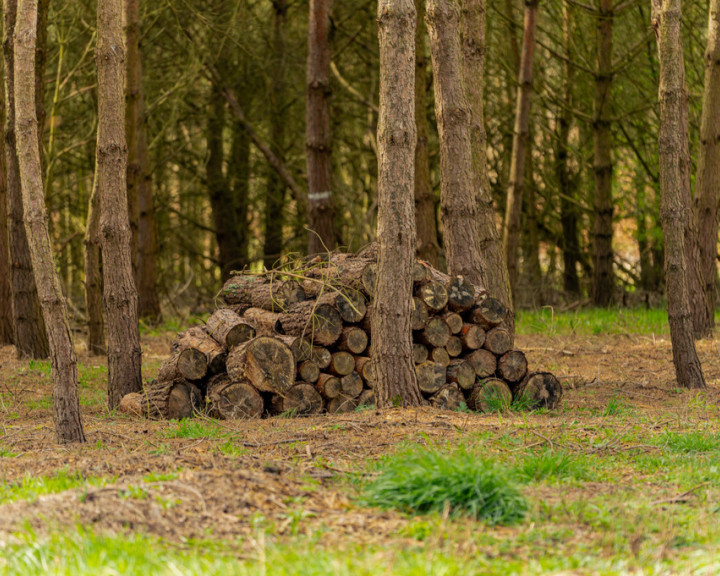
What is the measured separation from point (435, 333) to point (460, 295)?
41 cm

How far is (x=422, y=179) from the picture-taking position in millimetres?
11375

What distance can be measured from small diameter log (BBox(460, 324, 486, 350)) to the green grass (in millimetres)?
3096

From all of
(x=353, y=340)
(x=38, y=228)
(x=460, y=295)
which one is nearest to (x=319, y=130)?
(x=460, y=295)

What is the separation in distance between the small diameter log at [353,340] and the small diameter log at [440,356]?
574 mm

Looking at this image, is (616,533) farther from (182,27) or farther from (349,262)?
(182,27)

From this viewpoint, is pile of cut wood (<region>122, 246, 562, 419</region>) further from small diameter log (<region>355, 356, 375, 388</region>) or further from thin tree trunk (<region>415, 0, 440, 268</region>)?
thin tree trunk (<region>415, 0, 440, 268</region>)

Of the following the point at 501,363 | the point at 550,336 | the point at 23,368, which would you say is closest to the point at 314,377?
the point at 501,363

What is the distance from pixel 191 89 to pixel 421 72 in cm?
604

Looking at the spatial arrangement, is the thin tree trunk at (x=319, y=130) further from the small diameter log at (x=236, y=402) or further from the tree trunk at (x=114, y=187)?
the small diameter log at (x=236, y=402)

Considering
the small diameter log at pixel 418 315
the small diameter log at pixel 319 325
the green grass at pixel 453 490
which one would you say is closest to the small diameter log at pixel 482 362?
the small diameter log at pixel 418 315

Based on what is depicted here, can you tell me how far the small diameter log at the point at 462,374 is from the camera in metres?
6.96

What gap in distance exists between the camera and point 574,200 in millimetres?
16203

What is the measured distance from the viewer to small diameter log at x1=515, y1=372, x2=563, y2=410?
23.1 feet

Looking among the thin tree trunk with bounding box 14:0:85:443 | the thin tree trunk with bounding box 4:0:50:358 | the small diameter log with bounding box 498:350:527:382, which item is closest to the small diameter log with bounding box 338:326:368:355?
the small diameter log with bounding box 498:350:527:382
